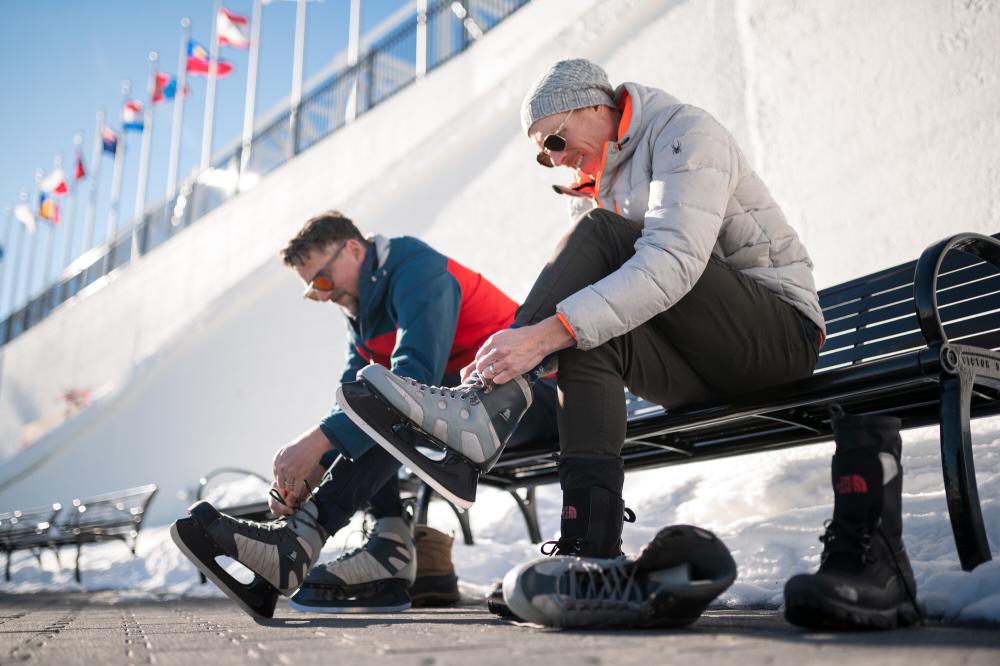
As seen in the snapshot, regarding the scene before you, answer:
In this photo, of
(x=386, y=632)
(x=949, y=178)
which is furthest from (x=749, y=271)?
(x=949, y=178)

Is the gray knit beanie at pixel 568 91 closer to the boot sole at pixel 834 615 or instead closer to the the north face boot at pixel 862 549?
the the north face boot at pixel 862 549

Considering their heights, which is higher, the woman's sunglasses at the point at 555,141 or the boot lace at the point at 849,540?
the woman's sunglasses at the point at 555,141

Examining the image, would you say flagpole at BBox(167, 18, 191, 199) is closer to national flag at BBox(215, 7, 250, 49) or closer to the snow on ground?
national flag at BBox(215, 7, 250, 49)

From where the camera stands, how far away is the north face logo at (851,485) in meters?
1.16

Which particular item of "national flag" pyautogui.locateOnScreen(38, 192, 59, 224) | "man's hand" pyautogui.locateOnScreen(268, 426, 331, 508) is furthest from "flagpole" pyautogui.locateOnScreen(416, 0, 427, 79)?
"national flag" pyautogui.locateOnScreen(38, 192, 59, 224)

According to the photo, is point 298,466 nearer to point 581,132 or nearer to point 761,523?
point 581,132

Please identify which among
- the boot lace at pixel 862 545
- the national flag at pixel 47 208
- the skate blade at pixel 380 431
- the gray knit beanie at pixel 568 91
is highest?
the national flag at pixel 47 208

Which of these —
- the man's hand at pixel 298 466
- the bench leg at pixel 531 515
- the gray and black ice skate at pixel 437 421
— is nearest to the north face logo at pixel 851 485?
the gray and black ice skate at pixel 437 421

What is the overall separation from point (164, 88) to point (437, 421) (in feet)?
63.0

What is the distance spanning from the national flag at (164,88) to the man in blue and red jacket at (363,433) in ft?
58.4

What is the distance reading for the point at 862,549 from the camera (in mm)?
1113

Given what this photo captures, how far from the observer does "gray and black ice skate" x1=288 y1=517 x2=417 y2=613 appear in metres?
1.92

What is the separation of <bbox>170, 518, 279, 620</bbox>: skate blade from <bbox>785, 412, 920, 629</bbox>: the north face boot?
105 centimetres

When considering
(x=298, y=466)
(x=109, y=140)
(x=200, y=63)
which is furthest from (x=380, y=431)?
(x=109, y=140)
